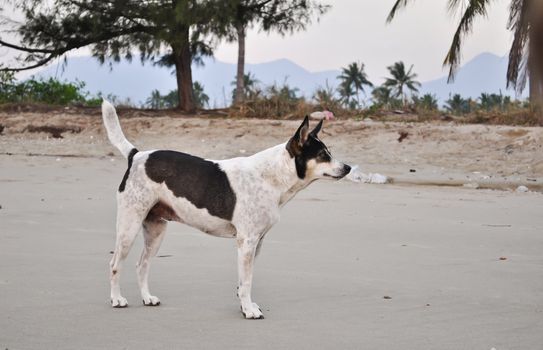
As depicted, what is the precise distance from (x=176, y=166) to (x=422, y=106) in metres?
16.2

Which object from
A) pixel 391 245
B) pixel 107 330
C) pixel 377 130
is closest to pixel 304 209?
pixel 391 245

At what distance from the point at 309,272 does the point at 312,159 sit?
1.40 meters

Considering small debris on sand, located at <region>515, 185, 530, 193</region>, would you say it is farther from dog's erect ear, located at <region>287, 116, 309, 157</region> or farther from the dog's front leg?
the dog's front leg

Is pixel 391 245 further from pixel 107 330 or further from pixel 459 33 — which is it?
pixel 459 33

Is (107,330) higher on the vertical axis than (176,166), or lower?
lower

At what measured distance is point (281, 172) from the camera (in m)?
5.82

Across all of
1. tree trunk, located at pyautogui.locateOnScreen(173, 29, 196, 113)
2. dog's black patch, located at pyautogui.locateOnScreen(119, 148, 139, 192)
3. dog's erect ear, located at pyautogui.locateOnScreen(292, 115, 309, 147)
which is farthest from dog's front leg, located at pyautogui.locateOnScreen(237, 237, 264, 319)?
tree trunk, located at pyautogui.locateOnScreen(173, 29, 196, 113)

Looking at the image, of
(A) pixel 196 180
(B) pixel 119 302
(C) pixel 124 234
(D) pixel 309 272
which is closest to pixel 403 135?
(D) pixel 309 272

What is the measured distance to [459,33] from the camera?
869 inches

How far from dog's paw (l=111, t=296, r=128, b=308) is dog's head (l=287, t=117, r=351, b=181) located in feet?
4.80

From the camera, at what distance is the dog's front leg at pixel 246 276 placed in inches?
218

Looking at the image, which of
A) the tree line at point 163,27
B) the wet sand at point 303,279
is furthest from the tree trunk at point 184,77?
the wet sand at point 303,279

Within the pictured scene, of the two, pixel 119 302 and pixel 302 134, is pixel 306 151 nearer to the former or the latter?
pixel 302 134

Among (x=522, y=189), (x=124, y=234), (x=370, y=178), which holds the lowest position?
(x=522, y=189)
